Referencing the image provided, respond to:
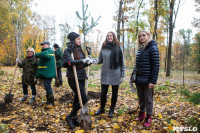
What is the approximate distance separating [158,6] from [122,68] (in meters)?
5.99

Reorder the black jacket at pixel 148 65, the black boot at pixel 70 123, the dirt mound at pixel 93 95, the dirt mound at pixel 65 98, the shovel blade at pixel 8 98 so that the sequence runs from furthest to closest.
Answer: the dirt mound at pixel 93 95
the dirt mound at pixel 65 98
the shovel blade at pixel 8 98
the black boot at pixel 70 123
the black jacket at pixel 148 65

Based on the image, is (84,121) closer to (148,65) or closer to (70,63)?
(70,63)

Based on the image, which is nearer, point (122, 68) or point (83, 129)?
point (83, 129)

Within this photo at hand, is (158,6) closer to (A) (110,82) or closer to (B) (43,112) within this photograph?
(A) (110,82)

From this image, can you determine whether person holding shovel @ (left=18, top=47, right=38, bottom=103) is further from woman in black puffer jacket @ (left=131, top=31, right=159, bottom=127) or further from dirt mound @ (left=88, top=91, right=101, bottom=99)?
woman in black puffer jacket @ (left=131, top=31, right=159, bottom=127)

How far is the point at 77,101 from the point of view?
2.87 meters

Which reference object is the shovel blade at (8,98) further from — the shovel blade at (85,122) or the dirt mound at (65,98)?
the shovel blade at (85,122)

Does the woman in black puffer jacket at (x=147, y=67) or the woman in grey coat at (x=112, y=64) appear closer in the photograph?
the woman in black puffer jacket at (x=147, y=67)

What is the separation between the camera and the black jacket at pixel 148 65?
2590mm

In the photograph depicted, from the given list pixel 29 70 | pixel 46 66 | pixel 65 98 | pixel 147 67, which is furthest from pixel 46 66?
pixel 147 67

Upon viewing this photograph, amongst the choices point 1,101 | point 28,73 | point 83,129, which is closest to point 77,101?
point 83,129

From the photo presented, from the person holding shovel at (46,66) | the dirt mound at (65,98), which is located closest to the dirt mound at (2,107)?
the person holding shovel at (46,66)

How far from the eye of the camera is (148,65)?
2.69 metres

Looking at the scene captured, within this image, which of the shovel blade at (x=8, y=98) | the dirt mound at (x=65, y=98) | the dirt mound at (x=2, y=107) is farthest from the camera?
the dirt mound at (x=65, y=98)
